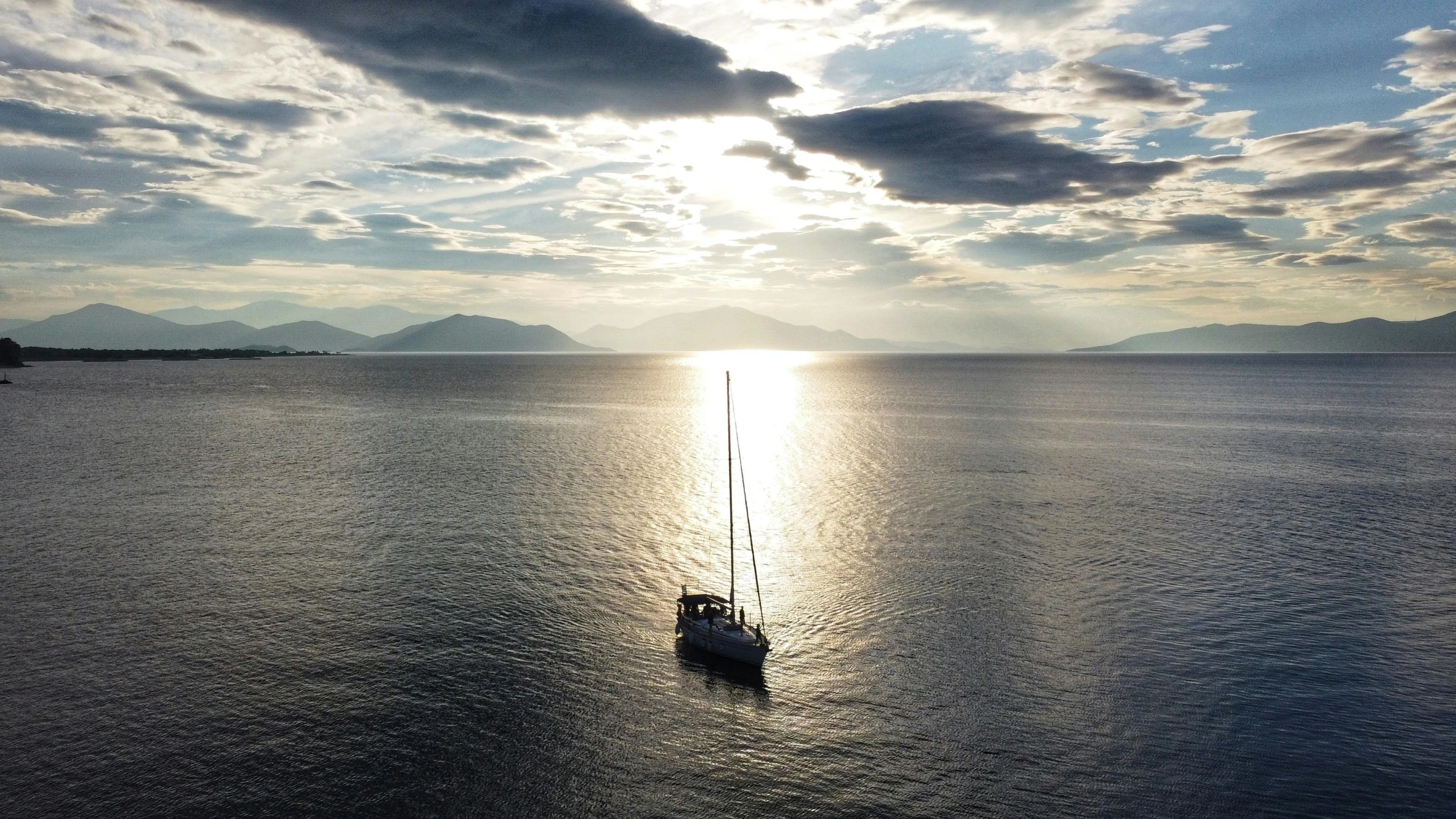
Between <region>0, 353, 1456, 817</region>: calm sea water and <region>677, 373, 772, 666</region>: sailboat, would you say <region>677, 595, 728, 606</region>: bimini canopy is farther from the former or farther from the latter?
<region>0, 353, 1456, 817</region>: calm sea water

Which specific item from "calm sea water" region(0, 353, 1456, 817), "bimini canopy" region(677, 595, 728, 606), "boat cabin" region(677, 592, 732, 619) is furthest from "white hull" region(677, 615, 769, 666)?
"bimini canopy" region(677, 595, 728, 606)

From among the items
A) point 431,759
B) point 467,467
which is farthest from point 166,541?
point 431,759

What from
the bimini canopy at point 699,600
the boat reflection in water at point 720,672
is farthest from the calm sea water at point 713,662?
the bimini canopy at point 699,600

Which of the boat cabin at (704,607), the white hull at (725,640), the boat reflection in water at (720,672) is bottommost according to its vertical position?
the boat reflection in water at (720,672)

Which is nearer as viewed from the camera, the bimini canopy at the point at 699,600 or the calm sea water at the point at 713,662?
the calm sea water at the point at 713,662

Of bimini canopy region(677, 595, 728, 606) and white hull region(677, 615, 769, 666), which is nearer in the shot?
white hull region(677, 615, 769, 666)

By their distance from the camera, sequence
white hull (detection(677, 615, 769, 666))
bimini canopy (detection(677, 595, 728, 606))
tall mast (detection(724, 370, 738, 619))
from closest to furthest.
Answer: white hull (detection(677, 615, 769, 666)) < tall mast (detection(724, 370, 738, 619)) < bimini canopy (detection(677, 595, 728, 606))

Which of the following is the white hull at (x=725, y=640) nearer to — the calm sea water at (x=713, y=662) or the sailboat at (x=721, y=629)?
the sailboat at (x=721, y=629)
